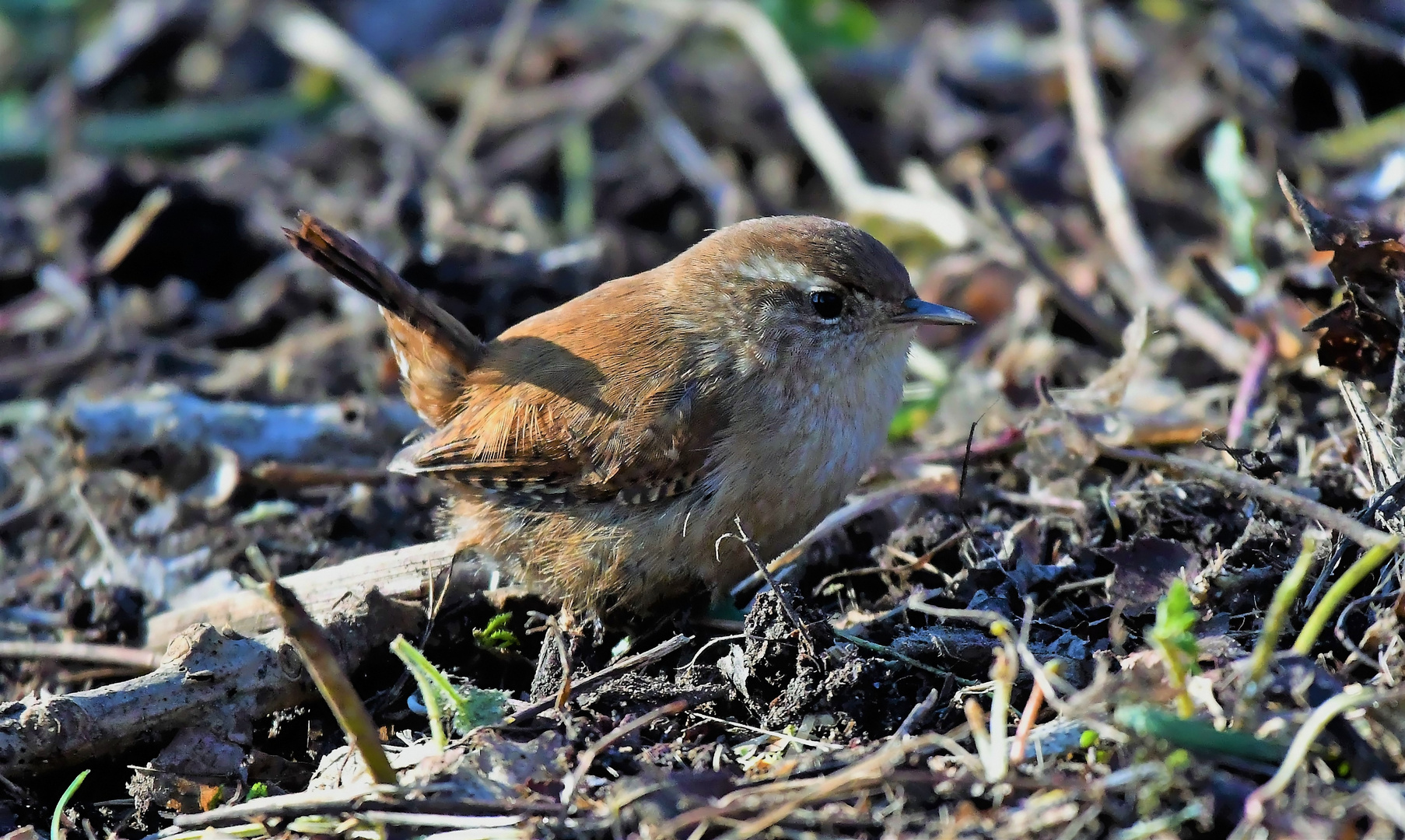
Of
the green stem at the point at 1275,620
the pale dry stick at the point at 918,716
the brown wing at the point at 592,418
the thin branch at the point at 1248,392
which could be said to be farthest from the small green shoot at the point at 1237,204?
the green stem at the point at 1275,620

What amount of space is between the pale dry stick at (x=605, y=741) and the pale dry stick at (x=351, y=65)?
4.79m

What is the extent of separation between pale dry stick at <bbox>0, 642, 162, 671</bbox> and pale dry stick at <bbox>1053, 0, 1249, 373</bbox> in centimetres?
368

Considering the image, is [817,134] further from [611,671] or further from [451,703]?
[451,703]

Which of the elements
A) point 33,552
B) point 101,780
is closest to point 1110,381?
point 101,780

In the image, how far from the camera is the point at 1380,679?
2.85 meters

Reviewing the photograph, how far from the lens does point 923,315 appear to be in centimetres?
409

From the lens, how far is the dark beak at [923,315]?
4.09 m

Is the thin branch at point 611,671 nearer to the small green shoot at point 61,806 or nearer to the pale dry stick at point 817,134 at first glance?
the small green shoot at point 61,806

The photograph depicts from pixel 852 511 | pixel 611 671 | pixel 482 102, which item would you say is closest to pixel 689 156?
pixel 482 102

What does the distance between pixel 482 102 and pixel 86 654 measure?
13.6 ft

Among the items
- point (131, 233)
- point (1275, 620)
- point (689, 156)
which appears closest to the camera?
point (1275, 620)

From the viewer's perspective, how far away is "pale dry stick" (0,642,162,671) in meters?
4.05

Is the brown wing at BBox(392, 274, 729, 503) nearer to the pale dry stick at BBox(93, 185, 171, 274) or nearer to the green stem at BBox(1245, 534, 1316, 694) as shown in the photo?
the green stem at BBox(1245, 534, 1316, 694)

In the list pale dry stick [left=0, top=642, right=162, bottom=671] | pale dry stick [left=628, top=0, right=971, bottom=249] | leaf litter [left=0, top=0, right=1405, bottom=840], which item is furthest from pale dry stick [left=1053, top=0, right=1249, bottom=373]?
pale dry stick [left=0, top=642, right=162, bottom=671]
